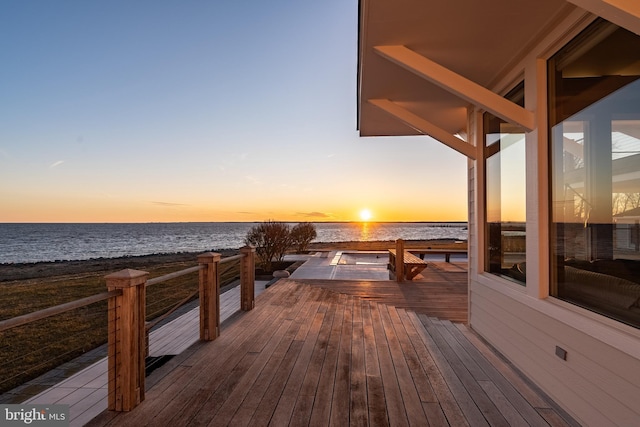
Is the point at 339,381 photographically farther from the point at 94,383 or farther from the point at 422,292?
the point at 422,292

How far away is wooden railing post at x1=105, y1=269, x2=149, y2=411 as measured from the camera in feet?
6.27

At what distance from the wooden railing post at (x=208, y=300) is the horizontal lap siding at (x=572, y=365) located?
2.77 m

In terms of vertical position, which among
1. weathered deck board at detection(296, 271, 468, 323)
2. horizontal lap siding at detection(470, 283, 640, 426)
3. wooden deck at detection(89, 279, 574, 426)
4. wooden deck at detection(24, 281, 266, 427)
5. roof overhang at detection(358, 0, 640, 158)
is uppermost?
roof overhang at detection(358, 0, 640, 158)

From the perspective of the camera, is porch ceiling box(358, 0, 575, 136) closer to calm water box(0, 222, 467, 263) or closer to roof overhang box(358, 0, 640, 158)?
roof overhang box(358, 0, 640, 158)

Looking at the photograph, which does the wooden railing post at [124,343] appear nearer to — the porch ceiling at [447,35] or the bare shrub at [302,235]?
the porch ceiling at [447,35]

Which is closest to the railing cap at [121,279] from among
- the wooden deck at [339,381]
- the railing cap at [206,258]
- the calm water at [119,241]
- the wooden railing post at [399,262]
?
the wooden deck at [339,381]

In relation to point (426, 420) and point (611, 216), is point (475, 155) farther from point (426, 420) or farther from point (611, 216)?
point (426, 420)

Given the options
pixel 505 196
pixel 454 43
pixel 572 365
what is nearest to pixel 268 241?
pixel 505 196

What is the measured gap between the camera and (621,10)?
132 centimetres

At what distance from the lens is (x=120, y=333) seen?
75.5 inches

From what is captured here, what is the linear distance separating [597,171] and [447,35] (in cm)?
142

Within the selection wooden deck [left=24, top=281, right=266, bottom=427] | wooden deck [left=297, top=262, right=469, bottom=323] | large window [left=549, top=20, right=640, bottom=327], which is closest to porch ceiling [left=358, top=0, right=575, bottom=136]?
large window [left=549, top=20, right=640, bottom=327]

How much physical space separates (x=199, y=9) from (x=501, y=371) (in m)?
8.83

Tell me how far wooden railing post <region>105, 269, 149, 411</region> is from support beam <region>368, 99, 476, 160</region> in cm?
314
